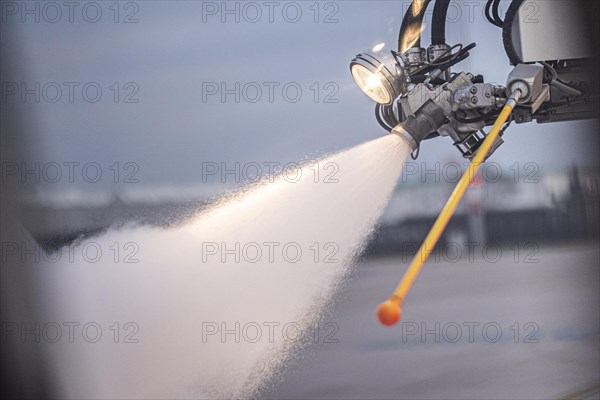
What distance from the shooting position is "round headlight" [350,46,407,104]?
186 centimetres

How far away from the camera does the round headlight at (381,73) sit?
6.11ft

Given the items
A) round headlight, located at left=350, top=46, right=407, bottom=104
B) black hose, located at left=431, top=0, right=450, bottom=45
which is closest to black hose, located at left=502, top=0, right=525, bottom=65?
black hose, located at left=431, top=0, right=450, bottom=45

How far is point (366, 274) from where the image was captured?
9.80 ft

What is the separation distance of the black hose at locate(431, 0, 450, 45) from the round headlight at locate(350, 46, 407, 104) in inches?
8.4

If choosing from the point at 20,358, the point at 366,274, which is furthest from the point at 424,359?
the point at 20,358

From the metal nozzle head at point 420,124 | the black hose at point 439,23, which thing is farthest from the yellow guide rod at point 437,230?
the black hose at point 439,23

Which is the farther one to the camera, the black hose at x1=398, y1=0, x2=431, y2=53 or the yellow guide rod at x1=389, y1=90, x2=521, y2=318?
the black hose at x1=398, y1=0, x2=431, y2=53

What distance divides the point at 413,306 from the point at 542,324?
1.73 feet

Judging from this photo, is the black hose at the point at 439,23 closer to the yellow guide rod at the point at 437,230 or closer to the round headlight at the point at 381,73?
the round headlight at the point at 381,73

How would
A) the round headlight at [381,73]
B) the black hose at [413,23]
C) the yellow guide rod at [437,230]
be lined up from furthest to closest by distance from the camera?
the black hose at [413,23] < the round headlight at [381,73] < the yellow guide rod at [437,230]

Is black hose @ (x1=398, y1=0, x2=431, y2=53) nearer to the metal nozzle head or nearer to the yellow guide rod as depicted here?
the metal nozzle head

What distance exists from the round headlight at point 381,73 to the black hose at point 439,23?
8.4 inches

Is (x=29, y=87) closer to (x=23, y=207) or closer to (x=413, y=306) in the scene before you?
(x=23, y=207)

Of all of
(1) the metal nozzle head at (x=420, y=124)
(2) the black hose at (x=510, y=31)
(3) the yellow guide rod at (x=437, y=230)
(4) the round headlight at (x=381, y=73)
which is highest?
(2) the black hose at (x=510, y=31)
